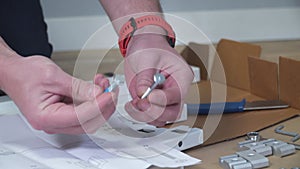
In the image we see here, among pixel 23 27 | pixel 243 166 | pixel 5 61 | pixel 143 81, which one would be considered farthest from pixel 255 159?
pixel 23 27

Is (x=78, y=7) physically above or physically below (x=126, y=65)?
below

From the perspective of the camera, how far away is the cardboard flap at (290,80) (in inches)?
23.9

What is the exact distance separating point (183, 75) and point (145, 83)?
49 millimetres

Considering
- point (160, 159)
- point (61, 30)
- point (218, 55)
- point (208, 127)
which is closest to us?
point (160, 159)

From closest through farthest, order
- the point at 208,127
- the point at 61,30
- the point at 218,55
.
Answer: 1. the point at 208,127
2. the point at 218,55
3. the point at 61,30

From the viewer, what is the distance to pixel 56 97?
0.43m

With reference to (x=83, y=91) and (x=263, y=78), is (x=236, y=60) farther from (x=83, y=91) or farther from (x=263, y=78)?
(x=83, y=91)

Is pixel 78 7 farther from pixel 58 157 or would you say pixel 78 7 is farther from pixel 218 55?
pixel 58 157

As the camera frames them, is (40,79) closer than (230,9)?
Yes

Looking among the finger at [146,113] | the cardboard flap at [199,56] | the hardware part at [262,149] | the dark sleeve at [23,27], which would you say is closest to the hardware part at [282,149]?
the hardware part at [262,149]

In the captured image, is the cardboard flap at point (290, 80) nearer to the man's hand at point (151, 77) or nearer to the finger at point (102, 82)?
the man's hand at point (151, 77)

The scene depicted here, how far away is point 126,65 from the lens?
0.55 metres

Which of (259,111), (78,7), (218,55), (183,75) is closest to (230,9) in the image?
(78,7)

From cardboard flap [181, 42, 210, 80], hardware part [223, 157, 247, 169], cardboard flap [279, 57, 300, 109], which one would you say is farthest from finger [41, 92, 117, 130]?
cardboard flap [181, 42, 210, 80]
